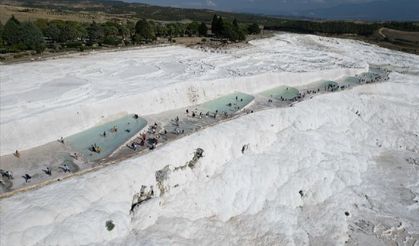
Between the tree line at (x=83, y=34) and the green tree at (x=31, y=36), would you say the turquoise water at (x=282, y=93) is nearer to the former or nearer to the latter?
the tree line at (x=83, y=34)

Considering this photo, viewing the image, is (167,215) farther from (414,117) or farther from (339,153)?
(414,117)

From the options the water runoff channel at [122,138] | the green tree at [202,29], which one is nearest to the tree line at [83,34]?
the green tree at [202,29]

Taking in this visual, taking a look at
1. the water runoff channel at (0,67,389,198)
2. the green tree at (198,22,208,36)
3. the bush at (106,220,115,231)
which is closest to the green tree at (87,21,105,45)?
the green tree at (198,22,208,36)

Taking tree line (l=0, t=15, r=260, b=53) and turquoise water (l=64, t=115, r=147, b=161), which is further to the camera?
tree line (l=0, t=15, r=260, b=53)

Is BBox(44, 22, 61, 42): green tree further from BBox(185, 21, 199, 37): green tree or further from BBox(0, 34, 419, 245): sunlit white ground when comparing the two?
BBox(185, 21, 199, 37): green tree

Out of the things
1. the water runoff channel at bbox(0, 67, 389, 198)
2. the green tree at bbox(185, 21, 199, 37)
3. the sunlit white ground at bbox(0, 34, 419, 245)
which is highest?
the green tree at bbox(185, 21, 199, 37)

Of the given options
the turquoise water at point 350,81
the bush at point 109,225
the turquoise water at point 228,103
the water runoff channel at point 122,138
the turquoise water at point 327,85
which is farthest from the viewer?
the turquoise water at point 350,81
